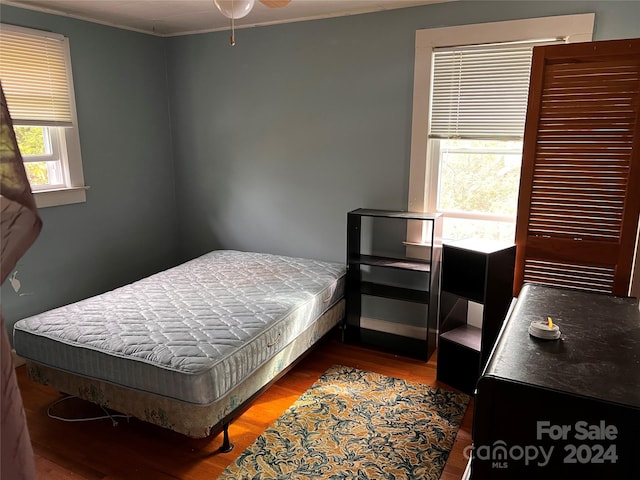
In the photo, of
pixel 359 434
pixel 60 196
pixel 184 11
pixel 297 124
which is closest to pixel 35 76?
pixel 60 196

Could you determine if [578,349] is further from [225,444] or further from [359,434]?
[225,444]

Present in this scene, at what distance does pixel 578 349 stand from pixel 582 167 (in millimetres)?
1332

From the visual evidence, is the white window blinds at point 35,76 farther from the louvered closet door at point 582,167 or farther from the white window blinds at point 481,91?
the louvered closet door at point 582,167

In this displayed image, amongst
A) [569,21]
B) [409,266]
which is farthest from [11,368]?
[569,21]

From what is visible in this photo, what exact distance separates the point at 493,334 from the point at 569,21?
182cm

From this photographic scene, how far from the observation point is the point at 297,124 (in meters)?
3.60

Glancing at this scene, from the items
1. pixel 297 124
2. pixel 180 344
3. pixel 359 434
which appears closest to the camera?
pixel 180 344

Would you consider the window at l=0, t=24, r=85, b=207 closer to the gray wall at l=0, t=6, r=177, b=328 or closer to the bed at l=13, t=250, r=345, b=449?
the gray wall at l=0, t=6, r=177, b=328

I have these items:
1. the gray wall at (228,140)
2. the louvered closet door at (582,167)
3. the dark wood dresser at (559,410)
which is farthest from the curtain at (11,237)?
the gray wall at (228,140)

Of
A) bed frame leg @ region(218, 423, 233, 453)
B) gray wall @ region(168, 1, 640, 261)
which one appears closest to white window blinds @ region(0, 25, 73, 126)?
gray wall @ region(168, 1, 640, 261)

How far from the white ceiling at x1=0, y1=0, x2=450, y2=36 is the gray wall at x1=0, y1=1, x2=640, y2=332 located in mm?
65

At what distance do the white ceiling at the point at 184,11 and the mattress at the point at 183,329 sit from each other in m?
1.76

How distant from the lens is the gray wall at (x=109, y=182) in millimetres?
3193

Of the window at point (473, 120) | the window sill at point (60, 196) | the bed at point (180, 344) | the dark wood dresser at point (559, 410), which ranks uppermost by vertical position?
the window at point (473, 120)
